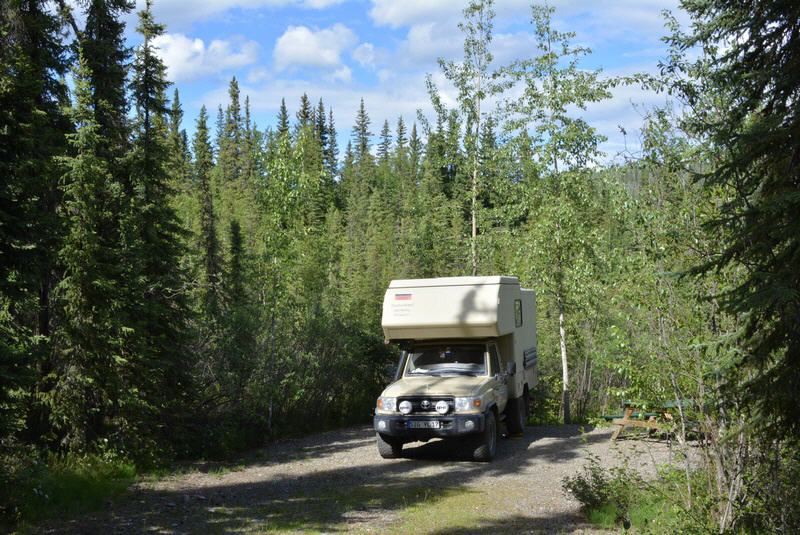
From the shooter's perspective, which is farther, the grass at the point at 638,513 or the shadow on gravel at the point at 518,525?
the shadow on gravel at the point at 518,525

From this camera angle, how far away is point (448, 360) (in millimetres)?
12922

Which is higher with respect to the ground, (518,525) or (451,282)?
(451,282)

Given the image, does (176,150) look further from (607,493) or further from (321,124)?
(321,124)

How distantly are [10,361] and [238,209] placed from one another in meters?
74.1

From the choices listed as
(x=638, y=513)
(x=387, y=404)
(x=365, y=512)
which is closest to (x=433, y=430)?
(x=387, y=404)

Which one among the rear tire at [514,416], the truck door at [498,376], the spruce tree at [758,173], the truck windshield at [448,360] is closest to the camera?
the spruce tree at [758,173]

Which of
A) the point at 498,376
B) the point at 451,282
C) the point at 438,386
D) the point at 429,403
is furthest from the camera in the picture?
the point at 498,376

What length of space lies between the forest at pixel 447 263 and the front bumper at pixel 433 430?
2598 mm

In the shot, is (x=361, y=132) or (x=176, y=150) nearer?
(x=176, y=150)

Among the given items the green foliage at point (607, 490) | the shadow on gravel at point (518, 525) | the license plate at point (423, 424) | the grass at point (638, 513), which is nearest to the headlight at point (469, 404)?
the license plate at point (423, 424)

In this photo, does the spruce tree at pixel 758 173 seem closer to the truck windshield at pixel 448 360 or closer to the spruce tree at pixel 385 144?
the truck windshield at pixel 448 360

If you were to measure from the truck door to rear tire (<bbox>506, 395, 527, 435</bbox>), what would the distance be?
1.05 meters

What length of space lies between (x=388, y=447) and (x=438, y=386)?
1643 millimetres

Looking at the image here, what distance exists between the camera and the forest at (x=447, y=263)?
6.35 m
